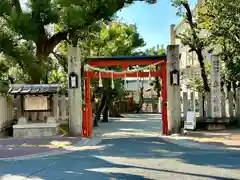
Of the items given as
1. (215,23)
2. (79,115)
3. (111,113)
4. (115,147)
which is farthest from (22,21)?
(111,113)

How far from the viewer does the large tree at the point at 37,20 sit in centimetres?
1864

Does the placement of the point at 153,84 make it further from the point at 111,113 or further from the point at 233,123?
the point at 233,123

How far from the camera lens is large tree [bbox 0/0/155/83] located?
734 inches

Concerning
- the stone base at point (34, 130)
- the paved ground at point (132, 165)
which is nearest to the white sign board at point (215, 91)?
the paved ground at point (132, 165)

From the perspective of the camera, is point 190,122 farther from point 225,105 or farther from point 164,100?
point 225,105

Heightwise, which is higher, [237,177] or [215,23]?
[215,23]

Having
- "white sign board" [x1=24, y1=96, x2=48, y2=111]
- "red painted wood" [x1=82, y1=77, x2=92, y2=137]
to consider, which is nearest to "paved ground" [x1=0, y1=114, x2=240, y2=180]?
"red painted wood" [x1=82, y1=77, x2=92, y2=137]

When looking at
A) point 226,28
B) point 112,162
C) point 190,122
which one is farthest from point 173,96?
point 112,162

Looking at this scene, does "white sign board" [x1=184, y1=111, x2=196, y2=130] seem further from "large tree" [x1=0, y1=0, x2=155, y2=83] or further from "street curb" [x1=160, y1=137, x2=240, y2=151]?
"large tree" [x1=0, y1=0, x2=155, y2=83]

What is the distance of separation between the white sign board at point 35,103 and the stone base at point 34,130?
49.1 inches

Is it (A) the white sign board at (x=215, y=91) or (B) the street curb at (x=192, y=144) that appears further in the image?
(A) the white sign board at (x=215, y=91)

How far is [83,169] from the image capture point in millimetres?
10258

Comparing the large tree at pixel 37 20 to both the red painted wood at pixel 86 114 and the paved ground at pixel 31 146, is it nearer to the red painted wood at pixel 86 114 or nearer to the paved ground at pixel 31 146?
the red painted wood at pixel 86 114

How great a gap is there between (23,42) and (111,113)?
2491cm
